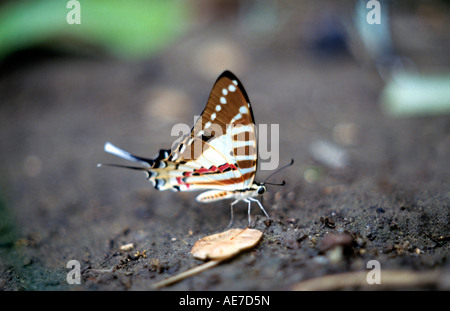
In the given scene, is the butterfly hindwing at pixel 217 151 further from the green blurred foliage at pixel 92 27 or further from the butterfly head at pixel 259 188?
the green blurred foliage at pixel 92 27

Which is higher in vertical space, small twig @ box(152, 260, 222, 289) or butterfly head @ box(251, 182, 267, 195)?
butterfly head @ box(251, 182, 267, 195)

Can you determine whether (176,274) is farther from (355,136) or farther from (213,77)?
(213,77)

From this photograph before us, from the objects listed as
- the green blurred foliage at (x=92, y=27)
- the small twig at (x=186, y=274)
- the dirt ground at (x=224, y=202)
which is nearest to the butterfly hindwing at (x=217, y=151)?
the dirt ground at (x=224, y=202)

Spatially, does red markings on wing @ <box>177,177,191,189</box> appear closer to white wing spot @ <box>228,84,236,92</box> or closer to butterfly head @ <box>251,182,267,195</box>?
butterfly head @ <box>251,182,267,195</box>

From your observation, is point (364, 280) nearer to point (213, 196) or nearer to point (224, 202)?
point (213, 196)

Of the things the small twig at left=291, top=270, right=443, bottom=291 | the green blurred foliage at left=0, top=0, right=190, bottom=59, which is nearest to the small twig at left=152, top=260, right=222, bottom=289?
the small twig at left=291, top=270, right=443, bottom=291
